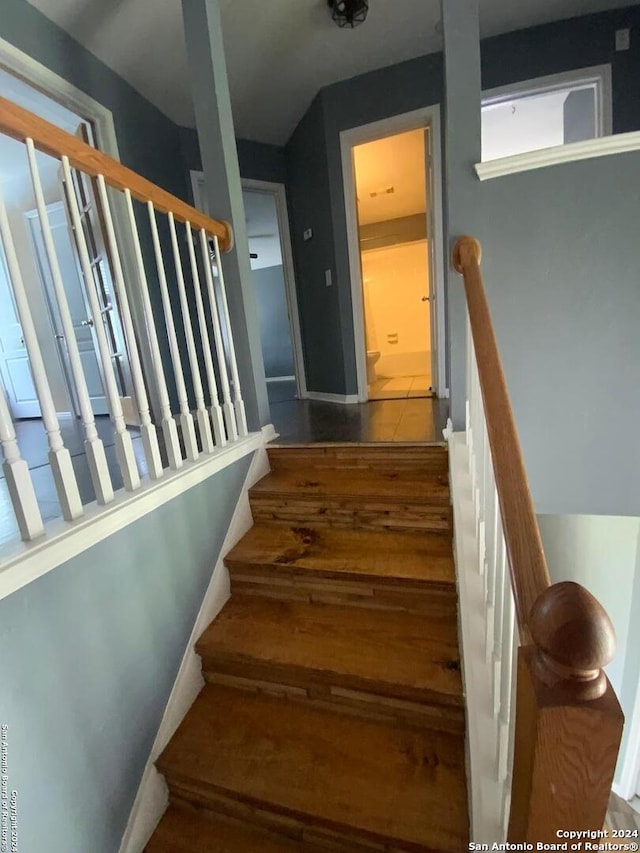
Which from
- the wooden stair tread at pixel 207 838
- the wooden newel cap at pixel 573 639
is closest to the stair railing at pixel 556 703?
the wooden newel cap at pixel 573 639

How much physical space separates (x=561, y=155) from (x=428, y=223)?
1.64 metres

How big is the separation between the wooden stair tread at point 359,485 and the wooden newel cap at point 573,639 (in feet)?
3.77

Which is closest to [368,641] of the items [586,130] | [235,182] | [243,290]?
[243,290]

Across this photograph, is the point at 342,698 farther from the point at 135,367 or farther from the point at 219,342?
the point at 219,342

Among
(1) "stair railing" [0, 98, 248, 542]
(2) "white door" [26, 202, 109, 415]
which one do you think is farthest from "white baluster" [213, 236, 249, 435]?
(2) "white door" [26, 202, 109, 415]

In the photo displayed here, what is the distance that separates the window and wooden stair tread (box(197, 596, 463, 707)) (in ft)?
9.05

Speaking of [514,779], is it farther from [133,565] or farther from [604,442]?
[604,442]

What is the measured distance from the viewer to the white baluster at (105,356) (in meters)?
1.07

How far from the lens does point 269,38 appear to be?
8.03 ft

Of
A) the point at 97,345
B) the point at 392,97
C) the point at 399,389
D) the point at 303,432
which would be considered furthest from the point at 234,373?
the point at 392,97

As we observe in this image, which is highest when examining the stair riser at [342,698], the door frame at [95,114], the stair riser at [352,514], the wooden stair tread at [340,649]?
the door frame at [95,114]

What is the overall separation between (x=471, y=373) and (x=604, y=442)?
0.81 metres

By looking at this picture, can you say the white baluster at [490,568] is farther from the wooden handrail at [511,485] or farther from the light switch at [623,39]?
the light switch at [623,39]

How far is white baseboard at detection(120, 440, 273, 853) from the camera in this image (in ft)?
3.69
